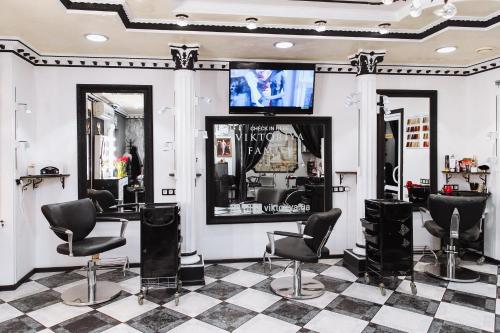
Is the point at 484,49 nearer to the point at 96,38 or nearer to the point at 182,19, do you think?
the point at 182,19

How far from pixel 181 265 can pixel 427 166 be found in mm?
3525

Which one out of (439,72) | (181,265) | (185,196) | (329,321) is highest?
(439,72)

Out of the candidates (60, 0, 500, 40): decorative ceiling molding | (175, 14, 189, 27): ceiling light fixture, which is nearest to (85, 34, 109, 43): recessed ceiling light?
(60, 0, 500, 40): decorative ceiling molding

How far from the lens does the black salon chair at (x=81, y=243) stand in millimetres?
3373

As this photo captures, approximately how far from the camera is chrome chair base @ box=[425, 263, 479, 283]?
3.90 meters

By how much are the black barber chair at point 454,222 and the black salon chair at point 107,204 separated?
3.47 meters

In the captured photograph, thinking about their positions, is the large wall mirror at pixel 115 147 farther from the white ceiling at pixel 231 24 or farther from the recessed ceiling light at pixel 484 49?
the recessed ceiling light at pixel 484 49

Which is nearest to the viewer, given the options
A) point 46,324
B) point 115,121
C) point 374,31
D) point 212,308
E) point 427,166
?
point 46,324

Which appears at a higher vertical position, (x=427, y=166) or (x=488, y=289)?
(x=427, y=166)

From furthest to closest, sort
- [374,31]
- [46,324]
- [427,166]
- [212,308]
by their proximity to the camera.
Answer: [427,166]
[374,31]
[212,308]
[46,324]

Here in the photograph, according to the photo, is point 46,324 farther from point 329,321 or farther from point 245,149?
point 245,149

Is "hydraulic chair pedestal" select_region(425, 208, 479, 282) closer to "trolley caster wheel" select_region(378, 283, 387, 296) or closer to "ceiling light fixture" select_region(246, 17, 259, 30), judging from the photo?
"trolley caster wheel" select_region(378, 283, 387, 296)

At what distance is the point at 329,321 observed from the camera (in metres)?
3.01

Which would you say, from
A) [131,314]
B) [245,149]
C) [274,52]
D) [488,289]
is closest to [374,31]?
[274,52]
